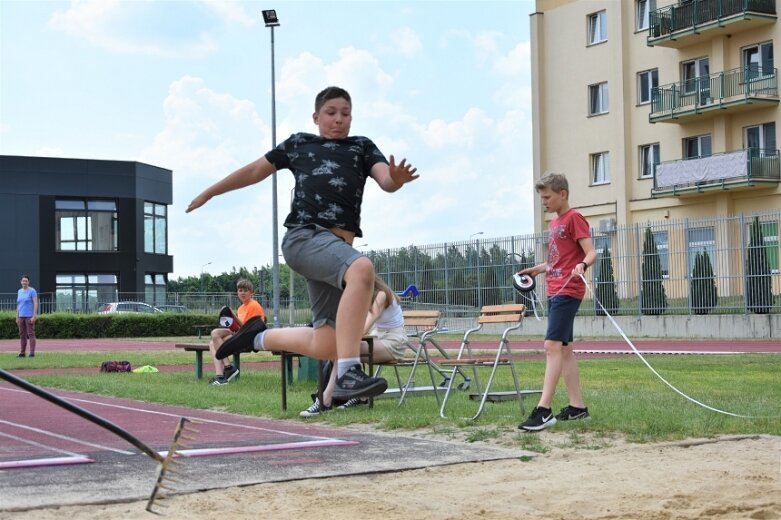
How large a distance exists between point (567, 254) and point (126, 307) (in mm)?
43313

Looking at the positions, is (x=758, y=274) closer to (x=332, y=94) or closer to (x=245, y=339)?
(x=245, y=339)

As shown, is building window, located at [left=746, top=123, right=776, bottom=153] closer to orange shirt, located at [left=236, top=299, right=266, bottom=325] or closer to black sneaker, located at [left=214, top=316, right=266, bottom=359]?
orange shirt, located at [left=236, top=299, right=266, bottom=325]

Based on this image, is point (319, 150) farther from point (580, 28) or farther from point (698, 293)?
point (580, 28)

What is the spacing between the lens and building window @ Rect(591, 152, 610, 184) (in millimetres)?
43906

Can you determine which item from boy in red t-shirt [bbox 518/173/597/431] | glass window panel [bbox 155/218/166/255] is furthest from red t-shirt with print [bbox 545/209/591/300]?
glass window panel [bbox 155/218/166/255]

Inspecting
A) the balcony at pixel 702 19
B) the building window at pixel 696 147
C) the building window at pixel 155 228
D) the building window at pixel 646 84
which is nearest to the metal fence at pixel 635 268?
the building window at pixel 696 147

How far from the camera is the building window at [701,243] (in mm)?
28234

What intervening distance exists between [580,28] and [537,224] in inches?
331

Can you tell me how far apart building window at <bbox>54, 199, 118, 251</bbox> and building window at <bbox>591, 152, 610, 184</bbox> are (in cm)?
2715

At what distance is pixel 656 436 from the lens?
7688mm

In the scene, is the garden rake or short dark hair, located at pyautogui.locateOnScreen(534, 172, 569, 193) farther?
short dark hair, located at pyautogui.locateOnScreen(534, 172, 569, 193)

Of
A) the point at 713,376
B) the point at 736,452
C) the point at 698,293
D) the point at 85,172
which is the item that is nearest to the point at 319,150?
the point at 736,452

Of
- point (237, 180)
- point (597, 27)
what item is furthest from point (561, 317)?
point (597, 27)

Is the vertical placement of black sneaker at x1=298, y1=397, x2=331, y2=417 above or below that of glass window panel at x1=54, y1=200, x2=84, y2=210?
below
